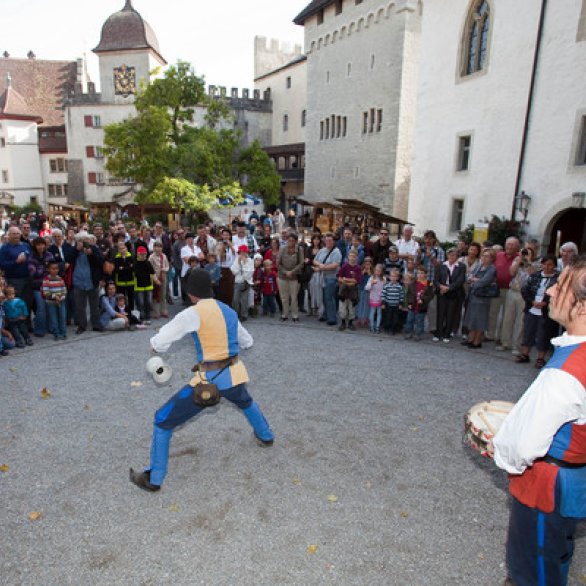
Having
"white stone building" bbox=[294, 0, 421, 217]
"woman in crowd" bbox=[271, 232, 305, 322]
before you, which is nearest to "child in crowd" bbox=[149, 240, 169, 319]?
"woman in crowd" bbox=[271, 232, 305, 322]

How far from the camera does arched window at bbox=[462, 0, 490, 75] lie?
57.3 feet

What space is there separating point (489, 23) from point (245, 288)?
14443 mm

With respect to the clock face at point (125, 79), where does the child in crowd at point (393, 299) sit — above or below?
below

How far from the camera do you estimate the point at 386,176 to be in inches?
1175

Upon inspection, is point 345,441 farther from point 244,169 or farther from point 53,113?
point 53,113

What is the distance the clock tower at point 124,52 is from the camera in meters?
41.0

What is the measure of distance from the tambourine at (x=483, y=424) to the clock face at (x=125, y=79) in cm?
4551

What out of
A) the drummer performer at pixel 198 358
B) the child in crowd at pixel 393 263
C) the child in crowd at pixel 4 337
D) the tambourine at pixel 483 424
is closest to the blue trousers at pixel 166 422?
the drummer performer at pixel 198 358

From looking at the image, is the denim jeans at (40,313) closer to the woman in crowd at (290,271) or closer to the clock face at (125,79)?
the woman in crowd at (290,271)

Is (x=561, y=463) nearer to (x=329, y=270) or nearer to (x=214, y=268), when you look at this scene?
(x=329, y=270)

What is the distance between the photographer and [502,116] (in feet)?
54.6

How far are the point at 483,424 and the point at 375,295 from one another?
6712 mm

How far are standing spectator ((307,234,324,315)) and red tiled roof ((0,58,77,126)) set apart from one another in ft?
149

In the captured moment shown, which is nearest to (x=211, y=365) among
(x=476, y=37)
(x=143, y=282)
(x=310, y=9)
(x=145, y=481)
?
(x=145, y=481)
